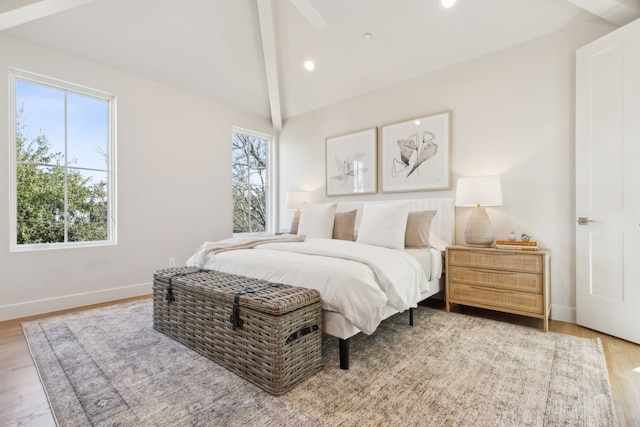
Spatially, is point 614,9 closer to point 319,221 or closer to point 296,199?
point 319,221

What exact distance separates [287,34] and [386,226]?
2716 mm

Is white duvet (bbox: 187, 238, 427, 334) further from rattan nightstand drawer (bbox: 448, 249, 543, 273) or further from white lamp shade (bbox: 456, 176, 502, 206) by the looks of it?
white lamp shade (bbox: 456, 176, 502, 206)

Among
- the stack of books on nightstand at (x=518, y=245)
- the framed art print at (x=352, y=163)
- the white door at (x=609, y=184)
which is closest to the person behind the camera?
the white door at (x=609, y=184)

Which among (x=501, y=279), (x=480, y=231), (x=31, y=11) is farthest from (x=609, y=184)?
(x=31, y=11)

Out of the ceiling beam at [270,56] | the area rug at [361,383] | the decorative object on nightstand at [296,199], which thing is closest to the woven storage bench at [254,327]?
the area rug at [361,383]

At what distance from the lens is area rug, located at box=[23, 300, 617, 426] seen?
56.1 inches

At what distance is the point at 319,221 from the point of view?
11.5 feet

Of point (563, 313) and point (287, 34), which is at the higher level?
point (287, 34)

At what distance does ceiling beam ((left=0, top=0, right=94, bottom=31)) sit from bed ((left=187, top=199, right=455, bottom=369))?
228 centimetres

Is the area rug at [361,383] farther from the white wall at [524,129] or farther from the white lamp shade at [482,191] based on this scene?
the white lamp shade at [482,191]

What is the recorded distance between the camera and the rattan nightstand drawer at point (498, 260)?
8.34ft

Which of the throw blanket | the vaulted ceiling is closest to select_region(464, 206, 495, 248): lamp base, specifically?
the throw blanket

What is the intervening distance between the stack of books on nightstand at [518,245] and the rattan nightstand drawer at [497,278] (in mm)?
217

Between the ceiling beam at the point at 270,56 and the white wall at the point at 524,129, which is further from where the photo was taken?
the ceiling beam at the point at 270,56
